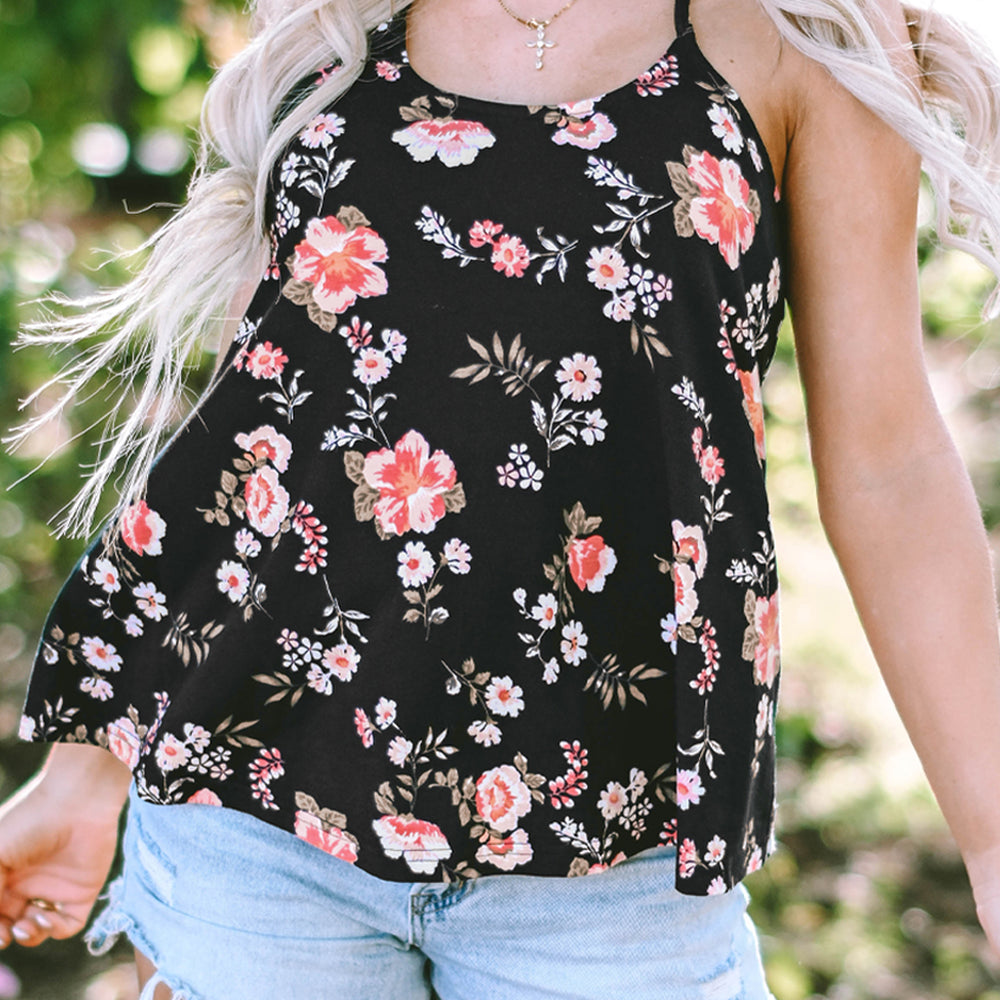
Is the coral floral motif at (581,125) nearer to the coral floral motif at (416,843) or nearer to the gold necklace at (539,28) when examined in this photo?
the gold necklace at (539,28)

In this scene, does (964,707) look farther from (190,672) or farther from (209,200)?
(209,200)

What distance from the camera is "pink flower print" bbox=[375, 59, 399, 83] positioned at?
1.07 metres

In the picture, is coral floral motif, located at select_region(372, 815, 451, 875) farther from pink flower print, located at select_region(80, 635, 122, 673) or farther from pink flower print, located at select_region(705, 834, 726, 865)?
pink flower print, located at select_region(80, 635, 122, 673)

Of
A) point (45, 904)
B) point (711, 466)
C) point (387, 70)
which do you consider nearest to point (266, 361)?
point (387, 70)

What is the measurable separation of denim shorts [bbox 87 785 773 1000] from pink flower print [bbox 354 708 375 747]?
11 cm

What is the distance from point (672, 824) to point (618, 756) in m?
0.08

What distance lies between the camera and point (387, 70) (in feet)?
3.53

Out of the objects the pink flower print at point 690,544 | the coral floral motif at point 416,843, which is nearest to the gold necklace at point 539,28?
the pink flower print at point 690,544

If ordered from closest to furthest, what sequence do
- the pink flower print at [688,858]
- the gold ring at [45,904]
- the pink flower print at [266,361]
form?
the pink flower print at [688,858] → the pink flower print at [266,361] → the gold ring at [45,904]

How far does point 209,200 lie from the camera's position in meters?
1.18

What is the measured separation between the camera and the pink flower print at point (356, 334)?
996 mm

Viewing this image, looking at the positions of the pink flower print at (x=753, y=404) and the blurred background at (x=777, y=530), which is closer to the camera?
the pink flower print at (x=753, y=404)

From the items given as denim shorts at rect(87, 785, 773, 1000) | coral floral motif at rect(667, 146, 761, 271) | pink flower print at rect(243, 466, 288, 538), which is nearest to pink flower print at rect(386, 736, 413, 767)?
denim shorts at rect(87, 785, 773, 1000)

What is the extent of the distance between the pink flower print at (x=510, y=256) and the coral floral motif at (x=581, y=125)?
91 millimetres
